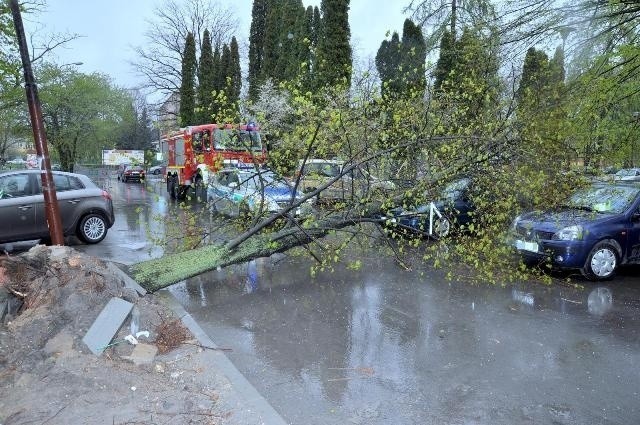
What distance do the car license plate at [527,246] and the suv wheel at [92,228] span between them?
8218 mm

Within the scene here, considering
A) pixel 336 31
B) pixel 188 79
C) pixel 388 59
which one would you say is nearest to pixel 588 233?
pixel 388 59

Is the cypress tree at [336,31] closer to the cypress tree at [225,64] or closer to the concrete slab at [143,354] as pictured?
the cypress tree at [225,64]

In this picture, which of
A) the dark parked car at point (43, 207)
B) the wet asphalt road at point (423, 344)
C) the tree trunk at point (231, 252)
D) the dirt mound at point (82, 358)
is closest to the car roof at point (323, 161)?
the tree trunk at point (231, 252)

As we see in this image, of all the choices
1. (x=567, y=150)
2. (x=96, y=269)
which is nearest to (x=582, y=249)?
(x=567, y=150)

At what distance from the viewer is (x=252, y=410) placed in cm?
368

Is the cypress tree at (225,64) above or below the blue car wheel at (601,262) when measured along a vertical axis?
above

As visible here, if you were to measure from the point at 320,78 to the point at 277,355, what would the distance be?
18.0 metres

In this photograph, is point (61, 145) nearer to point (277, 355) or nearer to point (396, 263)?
point (396, 263)

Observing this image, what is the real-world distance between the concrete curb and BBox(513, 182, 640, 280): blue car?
211 inches

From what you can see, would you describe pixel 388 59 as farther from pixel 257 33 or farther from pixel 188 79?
pixel 188 79

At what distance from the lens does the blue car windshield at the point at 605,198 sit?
27.5 feet

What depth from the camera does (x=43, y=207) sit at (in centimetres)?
963

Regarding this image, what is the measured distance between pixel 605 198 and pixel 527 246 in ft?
5.63

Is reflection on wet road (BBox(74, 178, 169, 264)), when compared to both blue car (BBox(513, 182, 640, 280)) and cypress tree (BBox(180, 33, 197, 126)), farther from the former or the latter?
cypress tree (BBox(180, 33, 197, 126))
